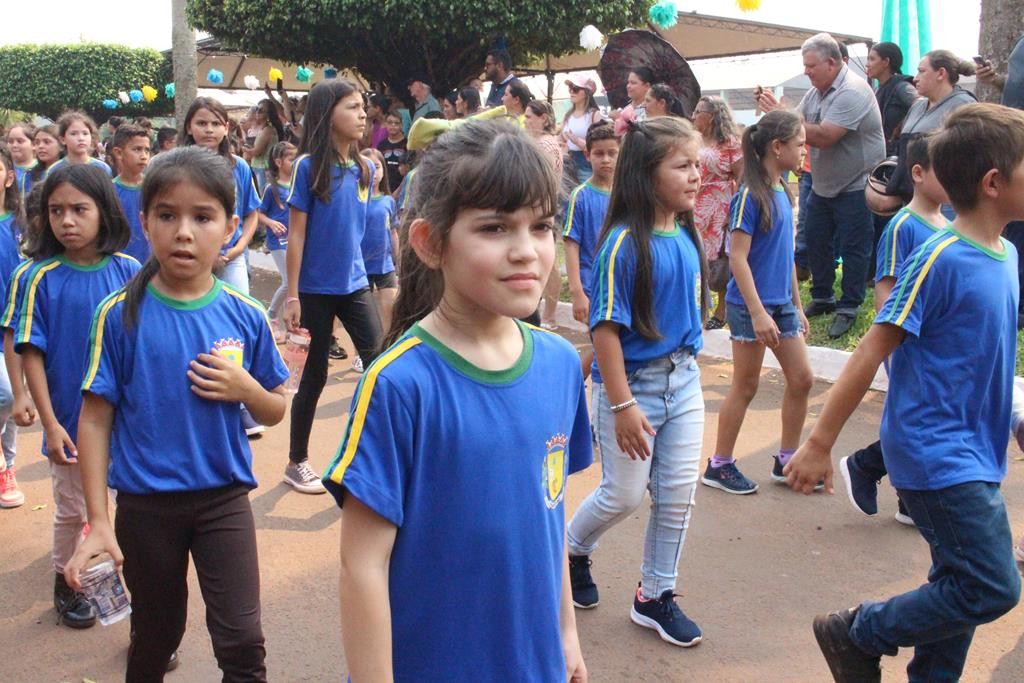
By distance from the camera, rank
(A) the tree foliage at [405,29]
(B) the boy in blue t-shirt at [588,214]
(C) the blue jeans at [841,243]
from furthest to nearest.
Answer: (A) the tree foliage at [405,29], (C) the blue jeans at [841,243], (B) the boy in blue t-shirt at [588,214]

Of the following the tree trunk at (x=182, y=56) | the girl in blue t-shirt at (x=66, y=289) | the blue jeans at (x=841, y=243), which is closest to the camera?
the girl in blue t-shirt at (x=66, y=289)

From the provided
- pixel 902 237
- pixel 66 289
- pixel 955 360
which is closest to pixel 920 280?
pixel 955 360

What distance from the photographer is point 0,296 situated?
16.3 feet

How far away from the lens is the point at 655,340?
3.62 m

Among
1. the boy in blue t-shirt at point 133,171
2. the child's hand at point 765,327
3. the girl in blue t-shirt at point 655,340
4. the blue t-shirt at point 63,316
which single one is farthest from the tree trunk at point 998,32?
the blue t-shirt at point 63,316

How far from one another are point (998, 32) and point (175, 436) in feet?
25.7

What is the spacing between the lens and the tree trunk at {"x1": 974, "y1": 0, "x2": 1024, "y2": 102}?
8.34m

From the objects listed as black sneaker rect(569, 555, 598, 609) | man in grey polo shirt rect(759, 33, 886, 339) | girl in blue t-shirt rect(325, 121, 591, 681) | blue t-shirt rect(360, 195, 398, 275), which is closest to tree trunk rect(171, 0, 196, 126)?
blue t-shirt rect(360, 195, 398, 275)

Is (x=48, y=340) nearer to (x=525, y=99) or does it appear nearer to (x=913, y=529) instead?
(x=913, y=529)

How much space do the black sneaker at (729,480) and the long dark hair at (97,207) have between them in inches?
119

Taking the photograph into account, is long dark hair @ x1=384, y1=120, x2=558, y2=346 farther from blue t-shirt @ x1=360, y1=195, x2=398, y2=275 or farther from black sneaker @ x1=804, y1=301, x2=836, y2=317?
black sneaker @ x1=804, y1=301, x2=836, y2=317

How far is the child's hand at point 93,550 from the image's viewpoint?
2623mm

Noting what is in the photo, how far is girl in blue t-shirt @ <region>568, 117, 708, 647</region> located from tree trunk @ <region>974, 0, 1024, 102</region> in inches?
227

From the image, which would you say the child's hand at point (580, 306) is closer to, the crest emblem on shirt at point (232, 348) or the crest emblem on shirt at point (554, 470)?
the crest emblem on shirt at point (232, 348)
